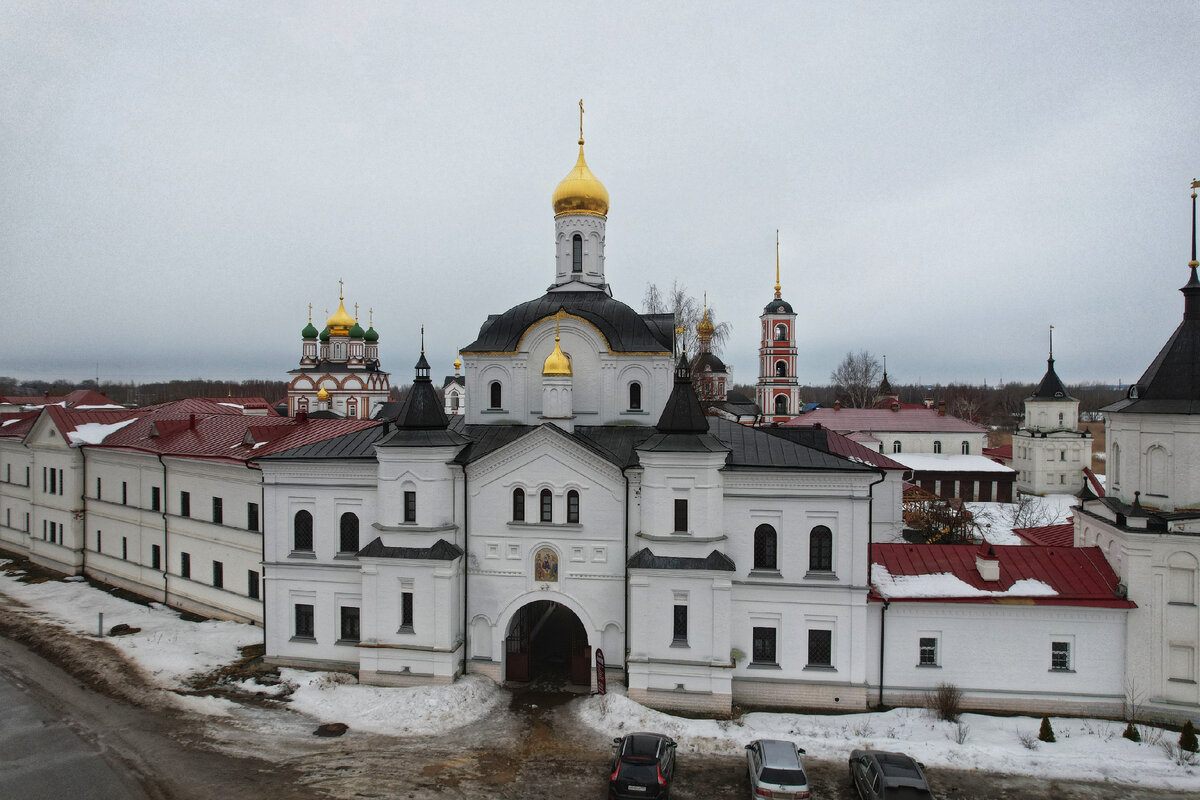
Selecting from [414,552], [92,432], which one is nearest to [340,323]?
[92,432]

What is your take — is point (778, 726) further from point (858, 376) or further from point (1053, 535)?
point (858, 376)

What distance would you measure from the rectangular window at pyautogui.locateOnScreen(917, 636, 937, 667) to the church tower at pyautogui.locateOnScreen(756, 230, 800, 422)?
44958mm

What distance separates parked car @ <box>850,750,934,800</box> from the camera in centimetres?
1282

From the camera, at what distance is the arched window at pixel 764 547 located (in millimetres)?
18844

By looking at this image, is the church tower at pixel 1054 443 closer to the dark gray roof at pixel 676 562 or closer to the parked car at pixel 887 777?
the dark gray roof at pixel 676 562

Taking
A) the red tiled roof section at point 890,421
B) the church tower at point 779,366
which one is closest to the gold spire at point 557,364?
the red tiled roof section at point 890,421

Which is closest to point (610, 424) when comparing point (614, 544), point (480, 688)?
point (614, 544)

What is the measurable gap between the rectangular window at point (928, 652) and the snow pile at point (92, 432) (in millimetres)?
32580

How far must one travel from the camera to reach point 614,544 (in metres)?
19.2

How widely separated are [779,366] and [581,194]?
41.7 meters

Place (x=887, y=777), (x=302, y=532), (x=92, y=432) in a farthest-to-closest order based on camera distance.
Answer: (x=92, y=432) < (x=302, y=532) < (x=887, y=777)

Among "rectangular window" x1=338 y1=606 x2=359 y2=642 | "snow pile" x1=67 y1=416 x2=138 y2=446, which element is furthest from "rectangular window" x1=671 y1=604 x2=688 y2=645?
"snow pile" x1=67 y1=416 x2=138 y2=446

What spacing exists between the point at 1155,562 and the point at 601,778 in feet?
45.6

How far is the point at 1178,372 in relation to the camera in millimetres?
17594
